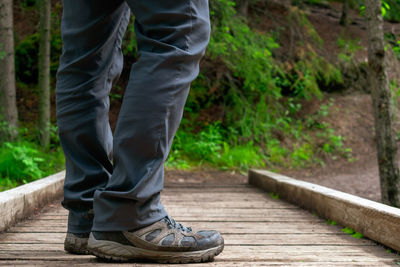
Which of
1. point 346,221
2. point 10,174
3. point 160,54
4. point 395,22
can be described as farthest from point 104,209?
point 395,22

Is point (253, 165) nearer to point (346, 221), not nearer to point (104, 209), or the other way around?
point (346, 221)

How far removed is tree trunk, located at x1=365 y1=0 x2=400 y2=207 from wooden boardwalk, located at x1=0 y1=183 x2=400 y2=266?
5.14ft

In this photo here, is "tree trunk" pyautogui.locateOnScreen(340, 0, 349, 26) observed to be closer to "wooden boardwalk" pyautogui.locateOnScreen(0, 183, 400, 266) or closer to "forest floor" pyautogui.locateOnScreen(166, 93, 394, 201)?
"forest floor" pyautogui.locateOnScreen(166, 93, 394, 201)

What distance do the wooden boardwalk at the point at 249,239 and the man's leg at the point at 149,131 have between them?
12 centimetres

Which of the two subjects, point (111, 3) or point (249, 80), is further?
point (249, 80)

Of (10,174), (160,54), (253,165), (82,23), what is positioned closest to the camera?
(160,54)

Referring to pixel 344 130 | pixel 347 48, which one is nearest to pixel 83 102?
pixel 344 130

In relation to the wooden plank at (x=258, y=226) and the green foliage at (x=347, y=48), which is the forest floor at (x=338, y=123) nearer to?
the green foliage at (x=347, y=48)

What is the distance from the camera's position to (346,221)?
2.37 m

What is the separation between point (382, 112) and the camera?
4.32 metres

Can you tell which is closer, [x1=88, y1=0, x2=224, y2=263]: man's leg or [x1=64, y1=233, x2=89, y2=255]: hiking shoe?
[x1=88, y1=0, x2=224, y2=263]: man's leg

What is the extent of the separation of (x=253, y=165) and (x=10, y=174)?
419 centimetres

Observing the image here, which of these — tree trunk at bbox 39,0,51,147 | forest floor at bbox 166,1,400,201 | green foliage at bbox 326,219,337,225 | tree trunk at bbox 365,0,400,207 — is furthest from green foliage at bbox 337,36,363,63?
green foliage at bbox 326,219,337,225

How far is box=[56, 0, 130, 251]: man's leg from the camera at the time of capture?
174 cm
